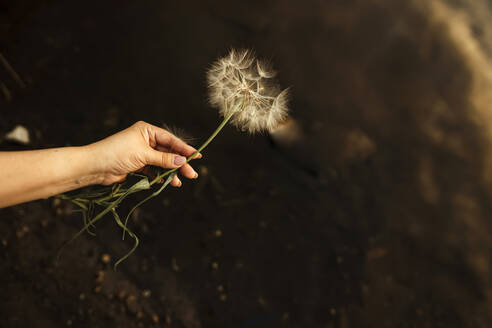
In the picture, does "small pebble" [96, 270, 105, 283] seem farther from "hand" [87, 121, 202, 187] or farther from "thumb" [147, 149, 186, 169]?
"thumb" [147, 149, 186, 169]

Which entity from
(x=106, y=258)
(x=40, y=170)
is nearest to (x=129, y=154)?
(x=40, y=170)

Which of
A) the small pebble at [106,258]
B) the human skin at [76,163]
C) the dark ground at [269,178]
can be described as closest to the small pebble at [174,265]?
the dark ground at [269,178]

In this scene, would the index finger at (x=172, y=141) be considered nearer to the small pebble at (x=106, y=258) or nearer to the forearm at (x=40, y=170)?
the forearm at (x=40, y=170)

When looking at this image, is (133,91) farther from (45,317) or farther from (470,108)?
(470,108)

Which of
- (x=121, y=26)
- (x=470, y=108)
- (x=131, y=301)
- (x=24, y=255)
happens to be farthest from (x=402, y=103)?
(x=24, y=255)

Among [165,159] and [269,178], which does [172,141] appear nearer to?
[165,159]

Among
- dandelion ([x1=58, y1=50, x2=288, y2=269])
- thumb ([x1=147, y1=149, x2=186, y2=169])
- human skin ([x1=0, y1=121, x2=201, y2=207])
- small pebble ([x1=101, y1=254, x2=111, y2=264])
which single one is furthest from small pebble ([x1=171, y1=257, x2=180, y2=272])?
thumb ([x1=147, y1=149, x2=186, y2=169])
